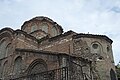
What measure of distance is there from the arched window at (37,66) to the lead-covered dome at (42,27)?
23.8ft

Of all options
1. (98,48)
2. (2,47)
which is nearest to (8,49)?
(2,47)

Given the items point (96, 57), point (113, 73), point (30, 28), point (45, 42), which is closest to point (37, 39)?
point (45, 42)

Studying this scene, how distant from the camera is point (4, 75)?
57.8 ft

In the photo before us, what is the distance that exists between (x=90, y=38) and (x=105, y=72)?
3456mm

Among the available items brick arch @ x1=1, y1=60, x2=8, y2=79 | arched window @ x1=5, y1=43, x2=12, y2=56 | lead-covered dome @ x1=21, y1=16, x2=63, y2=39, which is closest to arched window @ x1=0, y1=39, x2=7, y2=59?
arched window @ x1=5, y1=43, x2=12, y2=56

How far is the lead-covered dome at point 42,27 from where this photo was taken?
75.8 feet

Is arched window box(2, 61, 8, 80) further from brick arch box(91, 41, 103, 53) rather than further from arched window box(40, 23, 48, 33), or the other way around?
brick arch box(91, 41, 103, 53)

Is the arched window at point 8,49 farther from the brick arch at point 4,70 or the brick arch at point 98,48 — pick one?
the brick arch at point 98,48

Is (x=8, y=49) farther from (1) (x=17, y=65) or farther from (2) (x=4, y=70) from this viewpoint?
(1) (x=17, y=65)

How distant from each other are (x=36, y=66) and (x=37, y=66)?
0.30 feet

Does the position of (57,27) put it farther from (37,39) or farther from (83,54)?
(83,54)

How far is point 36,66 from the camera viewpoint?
52.6ft

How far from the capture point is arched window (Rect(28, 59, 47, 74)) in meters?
15.6

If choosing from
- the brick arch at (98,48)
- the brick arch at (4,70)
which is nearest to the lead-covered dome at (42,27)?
the brick arch at (4,70)
